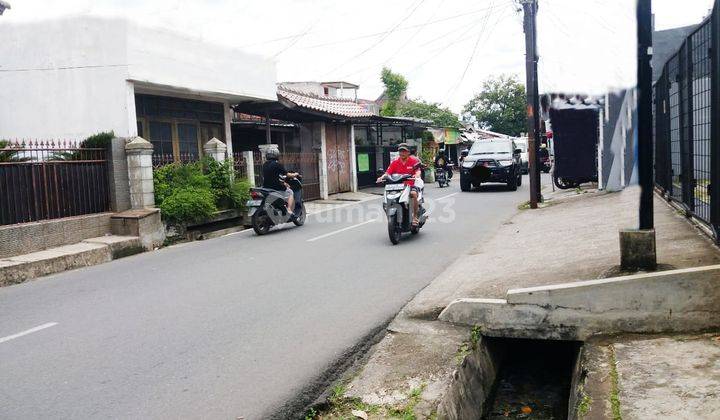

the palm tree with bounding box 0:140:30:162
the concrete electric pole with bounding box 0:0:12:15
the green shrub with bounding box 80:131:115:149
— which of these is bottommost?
the palm tree with bounding box 0:140:30:162

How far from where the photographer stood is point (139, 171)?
12203 millimetres

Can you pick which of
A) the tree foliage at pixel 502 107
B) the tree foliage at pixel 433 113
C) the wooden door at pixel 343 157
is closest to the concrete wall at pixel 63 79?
the wooden door at pixel 343 157

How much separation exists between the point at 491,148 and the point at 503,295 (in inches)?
713

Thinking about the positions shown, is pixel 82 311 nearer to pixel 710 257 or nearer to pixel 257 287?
pixel 257 287

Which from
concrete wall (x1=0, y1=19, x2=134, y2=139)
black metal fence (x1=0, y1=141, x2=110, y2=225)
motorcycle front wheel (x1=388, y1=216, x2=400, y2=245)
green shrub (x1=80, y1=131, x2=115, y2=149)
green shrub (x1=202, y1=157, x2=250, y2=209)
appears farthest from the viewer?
green shrub (x1=202, y1=157, x2=250, y2=209)

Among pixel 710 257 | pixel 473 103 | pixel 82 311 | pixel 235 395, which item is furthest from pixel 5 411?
pixel 473 103

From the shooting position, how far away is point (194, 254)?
407 inches

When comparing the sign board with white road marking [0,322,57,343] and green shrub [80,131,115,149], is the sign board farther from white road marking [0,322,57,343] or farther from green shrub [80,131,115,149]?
white road marking [0,322,57,343]

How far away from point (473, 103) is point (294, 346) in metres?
65.3

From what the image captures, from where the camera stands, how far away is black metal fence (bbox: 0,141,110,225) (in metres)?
10.1

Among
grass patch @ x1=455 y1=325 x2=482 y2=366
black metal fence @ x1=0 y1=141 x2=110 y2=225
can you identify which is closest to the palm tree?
black metal fence @ x1=0 y1=141 x2=110 y2=225

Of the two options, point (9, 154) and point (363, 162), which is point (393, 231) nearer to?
point (9, 154)

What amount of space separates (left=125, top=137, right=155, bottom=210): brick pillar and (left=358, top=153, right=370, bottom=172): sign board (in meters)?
14.8

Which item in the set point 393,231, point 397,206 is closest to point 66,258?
point 393,231
